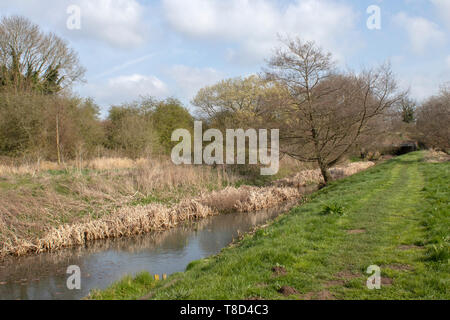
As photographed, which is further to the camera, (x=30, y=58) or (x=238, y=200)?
(x=30, y=58)

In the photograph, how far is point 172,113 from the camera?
2850cm

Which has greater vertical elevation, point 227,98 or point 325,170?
A: point 227,98

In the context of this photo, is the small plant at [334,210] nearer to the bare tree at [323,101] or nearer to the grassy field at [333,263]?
the grassy field at [333,263]

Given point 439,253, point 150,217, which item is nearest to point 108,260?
point 150,217

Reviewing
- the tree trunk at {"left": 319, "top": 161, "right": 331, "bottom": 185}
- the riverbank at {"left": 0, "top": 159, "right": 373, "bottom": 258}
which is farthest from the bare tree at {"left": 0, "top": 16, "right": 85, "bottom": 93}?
the tree trunk at {"left": 319, "top": 161, "right": 331, "bottom": 185}

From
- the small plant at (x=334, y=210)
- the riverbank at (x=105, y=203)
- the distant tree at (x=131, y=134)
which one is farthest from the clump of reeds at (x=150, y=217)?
the distant tree at (x=131, y=134)

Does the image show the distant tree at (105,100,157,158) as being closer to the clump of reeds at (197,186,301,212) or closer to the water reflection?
the clump of reeds at (197,186,301,212)

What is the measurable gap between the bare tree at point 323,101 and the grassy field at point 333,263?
30.0 feet

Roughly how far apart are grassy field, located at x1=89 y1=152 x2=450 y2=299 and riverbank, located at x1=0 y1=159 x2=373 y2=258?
510 cm

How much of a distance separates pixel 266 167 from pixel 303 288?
1957cm

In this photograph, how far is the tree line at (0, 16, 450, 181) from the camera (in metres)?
16.9

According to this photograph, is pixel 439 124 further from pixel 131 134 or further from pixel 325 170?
pixel 131 134

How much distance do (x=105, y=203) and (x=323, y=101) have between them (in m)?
11.2

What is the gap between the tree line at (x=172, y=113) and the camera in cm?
1686
